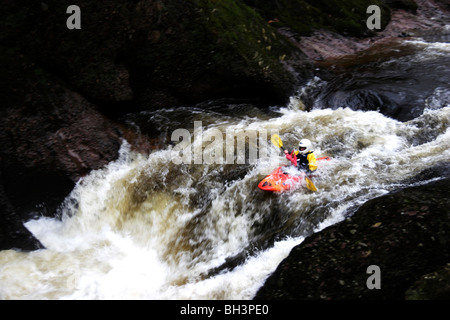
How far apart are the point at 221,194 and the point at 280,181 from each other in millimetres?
1007

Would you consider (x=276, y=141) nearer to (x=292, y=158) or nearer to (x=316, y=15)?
(x=292, y=158)

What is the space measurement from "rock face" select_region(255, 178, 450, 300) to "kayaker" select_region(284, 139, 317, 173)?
5.53 feet

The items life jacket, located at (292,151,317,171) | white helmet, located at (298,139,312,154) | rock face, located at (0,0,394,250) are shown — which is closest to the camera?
life jacket, located at (292,151,317,171)

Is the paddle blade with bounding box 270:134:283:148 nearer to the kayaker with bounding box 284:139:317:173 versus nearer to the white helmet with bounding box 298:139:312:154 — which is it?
the kayaker with bounding box 284:139:317:173

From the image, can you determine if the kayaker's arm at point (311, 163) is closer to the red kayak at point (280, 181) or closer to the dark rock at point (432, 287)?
the red kayak at point (280, 181)

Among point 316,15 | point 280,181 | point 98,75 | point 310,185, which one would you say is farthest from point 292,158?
point 316,15

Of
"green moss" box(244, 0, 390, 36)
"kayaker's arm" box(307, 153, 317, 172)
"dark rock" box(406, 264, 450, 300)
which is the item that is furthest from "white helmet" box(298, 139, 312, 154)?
"green moss" box(244, 0, 390, 36)

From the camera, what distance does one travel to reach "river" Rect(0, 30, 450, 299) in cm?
515

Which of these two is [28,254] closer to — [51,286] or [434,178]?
[51,286]

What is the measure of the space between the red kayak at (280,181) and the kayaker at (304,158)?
6.1 inches

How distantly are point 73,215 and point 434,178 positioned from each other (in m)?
5.67

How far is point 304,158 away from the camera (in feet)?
20.5

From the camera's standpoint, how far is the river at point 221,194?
5.15 metres
